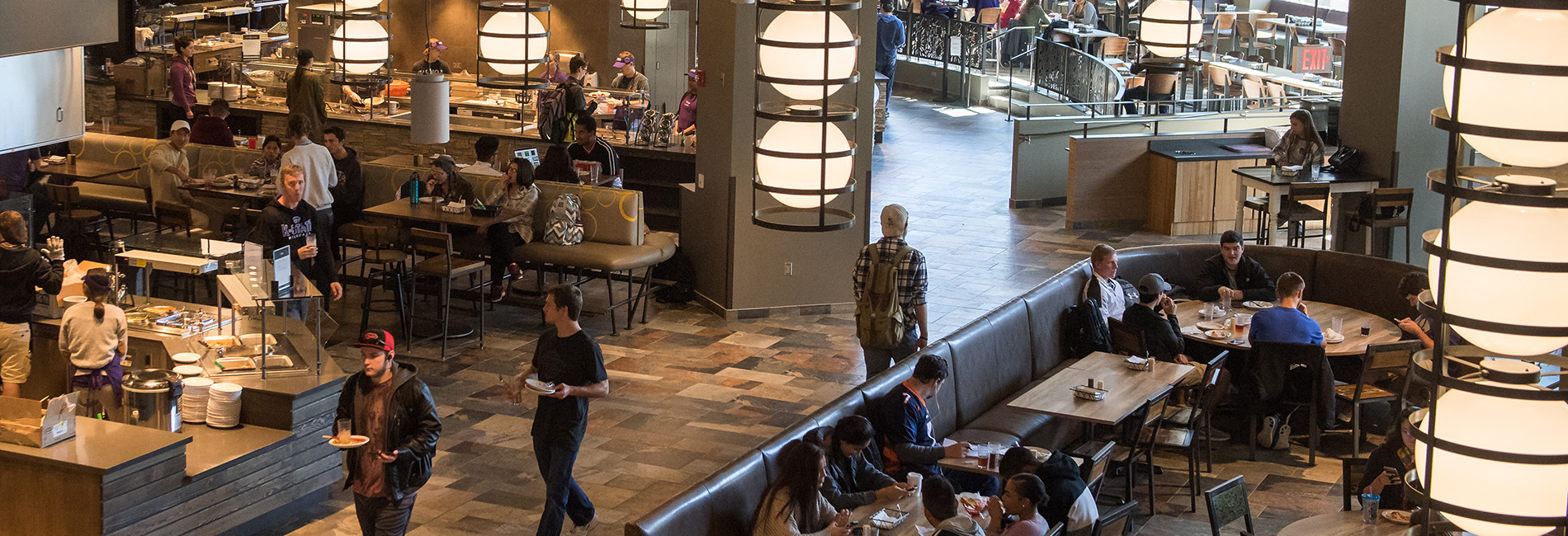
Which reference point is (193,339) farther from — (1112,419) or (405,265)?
(1112,419)

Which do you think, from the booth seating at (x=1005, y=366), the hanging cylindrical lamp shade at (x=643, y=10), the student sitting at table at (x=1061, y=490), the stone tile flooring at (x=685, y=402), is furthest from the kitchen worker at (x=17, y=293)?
the hanging cylindrical lamp shade at (x=643, y=10)

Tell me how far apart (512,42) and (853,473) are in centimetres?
385

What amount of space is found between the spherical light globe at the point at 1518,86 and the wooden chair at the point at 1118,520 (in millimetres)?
4253

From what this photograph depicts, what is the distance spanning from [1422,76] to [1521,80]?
10572mm

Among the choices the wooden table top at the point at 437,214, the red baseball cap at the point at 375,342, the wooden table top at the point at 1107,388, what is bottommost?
the wooden table top at the point at 1107,388

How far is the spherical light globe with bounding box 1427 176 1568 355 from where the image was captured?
255 cm

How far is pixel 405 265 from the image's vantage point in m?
11.9

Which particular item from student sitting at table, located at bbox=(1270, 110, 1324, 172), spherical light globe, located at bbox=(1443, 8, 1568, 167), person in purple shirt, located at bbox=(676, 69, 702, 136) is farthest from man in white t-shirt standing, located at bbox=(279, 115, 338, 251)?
spherical light globe, located at bbox=(1443, 8, 1568, 167)

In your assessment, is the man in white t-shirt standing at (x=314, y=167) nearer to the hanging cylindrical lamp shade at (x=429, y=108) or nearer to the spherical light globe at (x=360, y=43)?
the spherical light globe at (x=360, y=43)

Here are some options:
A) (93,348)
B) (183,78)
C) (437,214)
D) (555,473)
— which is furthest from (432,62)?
(555,473)

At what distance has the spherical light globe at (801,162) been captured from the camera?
5223 millimetres

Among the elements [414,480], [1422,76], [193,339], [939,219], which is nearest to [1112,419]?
[414,480]

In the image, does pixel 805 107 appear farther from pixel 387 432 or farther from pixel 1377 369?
pixel 1377 369

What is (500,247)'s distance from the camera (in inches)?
448
